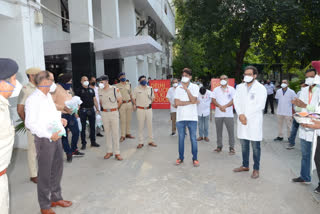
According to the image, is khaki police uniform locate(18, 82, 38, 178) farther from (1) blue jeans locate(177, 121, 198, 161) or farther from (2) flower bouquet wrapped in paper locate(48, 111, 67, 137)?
(1) blue jeans locate(177, 121, 198, 161)

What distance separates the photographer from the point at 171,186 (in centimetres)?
448

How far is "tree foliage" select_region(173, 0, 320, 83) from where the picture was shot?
1473 centimetres

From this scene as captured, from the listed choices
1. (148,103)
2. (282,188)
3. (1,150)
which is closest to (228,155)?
(282,188)

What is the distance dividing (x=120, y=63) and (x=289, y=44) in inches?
403

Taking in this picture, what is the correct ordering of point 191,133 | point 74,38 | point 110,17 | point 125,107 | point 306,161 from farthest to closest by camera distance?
point 110,17 → point 74,38 → point 125,107 → point 191,133 → point 306,161

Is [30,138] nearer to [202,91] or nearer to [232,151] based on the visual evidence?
[232,151]

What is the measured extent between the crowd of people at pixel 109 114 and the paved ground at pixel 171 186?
28 centimetres

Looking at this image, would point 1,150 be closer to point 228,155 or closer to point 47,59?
point 228,155

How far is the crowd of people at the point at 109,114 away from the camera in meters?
3.38

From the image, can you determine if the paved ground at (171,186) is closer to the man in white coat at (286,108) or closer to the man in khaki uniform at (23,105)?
the man in khaki uniform at (23,105)

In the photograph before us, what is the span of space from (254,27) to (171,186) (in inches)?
546

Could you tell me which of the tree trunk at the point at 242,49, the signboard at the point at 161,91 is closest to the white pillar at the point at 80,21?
the signboard at the point at 161,91

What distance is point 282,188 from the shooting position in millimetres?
4312

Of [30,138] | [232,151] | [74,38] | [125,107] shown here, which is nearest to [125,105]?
[125,107]
